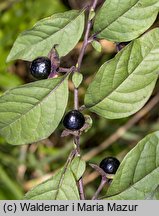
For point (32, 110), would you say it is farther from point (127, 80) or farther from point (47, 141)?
point (47, 141)

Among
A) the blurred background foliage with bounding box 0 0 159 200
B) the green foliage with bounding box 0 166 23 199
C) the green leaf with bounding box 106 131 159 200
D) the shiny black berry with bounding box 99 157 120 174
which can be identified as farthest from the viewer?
the blurred background foliage with bounding box 0 0 159 200

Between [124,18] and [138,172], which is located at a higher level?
[124,18]

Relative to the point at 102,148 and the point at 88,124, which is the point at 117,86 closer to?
the point at 88,124

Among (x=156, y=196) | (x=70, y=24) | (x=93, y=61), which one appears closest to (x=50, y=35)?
(x=70, y=24)

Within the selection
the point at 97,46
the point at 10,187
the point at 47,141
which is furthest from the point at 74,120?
the point at 47,141

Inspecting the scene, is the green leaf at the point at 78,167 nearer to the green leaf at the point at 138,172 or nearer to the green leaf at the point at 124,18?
the green leaf at the point at 138,172

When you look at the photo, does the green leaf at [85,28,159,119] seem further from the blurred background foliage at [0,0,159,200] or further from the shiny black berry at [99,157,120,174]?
the blurred background foliage at [0,0,159,200]

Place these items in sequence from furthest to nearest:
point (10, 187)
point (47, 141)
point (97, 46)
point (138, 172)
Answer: point (47, 141) → point (10, 187) → point (97, 46) → point (138, 172)

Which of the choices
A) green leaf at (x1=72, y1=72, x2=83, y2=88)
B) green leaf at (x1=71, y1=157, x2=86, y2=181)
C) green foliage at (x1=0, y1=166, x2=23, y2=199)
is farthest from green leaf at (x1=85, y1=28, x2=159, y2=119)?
green foliage at (x1=0, y1=166, x2=23, y2=199)

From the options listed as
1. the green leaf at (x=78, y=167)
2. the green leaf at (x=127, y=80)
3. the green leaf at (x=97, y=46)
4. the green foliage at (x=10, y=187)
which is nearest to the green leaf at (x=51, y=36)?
the green leaf at (x=97, y=46)
